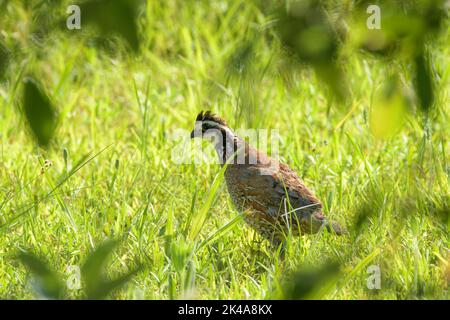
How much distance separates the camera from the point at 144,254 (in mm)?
4402

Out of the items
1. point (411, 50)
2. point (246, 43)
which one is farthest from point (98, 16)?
point (411, 50)

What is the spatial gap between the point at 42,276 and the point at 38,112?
0.35 meters

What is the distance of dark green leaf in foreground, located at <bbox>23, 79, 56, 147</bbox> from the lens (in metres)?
1.56

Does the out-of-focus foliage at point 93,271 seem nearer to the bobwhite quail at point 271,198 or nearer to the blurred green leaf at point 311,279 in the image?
the blurred green leaf at point 311,279

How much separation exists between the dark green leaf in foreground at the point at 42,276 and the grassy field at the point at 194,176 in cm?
42

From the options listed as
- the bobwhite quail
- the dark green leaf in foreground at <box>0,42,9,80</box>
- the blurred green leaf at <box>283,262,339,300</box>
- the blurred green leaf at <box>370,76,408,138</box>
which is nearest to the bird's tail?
the bobwhite quail

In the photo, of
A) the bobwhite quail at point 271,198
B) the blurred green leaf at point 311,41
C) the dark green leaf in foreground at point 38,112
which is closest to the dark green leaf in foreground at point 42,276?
the dark green leaf in foreground at point 38,112

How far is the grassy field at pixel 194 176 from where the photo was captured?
355cm

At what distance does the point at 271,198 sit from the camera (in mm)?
4840

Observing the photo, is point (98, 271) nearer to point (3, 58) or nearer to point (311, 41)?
point (3, 58)

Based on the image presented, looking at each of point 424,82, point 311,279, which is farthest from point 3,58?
point 424,82

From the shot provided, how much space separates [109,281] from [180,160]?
418 cm

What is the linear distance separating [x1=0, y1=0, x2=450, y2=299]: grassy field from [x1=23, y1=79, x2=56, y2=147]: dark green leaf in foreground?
145 mm
